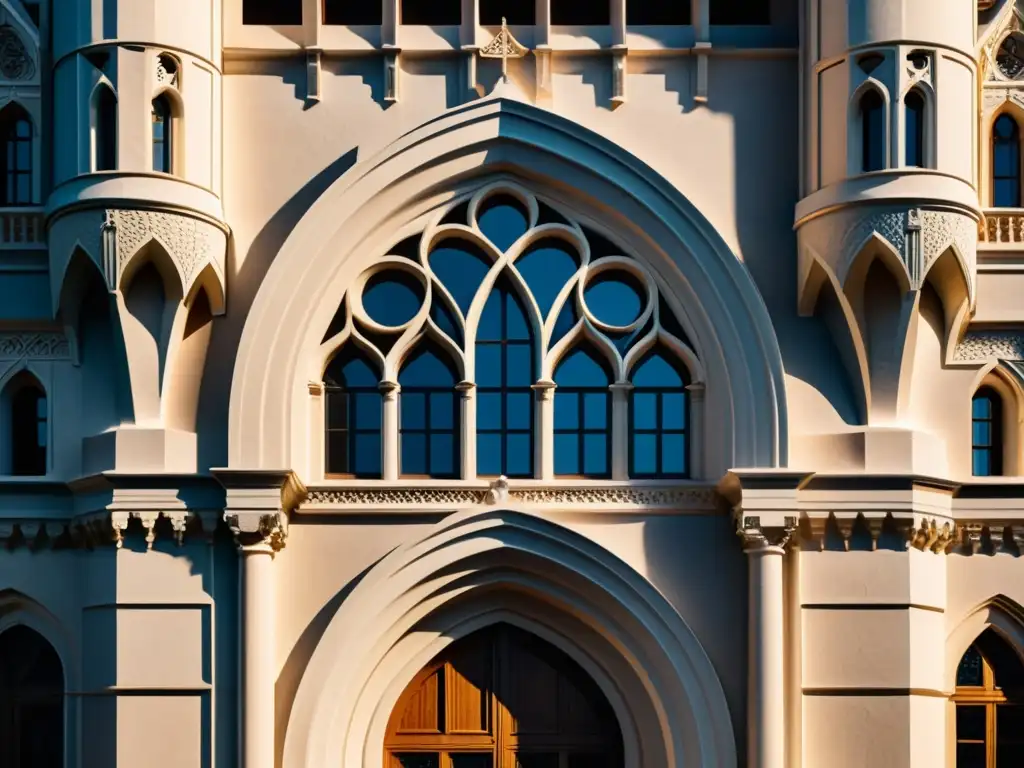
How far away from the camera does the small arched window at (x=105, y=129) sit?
19391mm

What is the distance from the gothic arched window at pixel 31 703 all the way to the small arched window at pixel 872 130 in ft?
32.5

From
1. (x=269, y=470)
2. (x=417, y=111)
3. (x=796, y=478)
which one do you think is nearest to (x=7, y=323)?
(x=269, y=470)

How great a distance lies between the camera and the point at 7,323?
20.1 metres

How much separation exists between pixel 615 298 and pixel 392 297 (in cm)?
237

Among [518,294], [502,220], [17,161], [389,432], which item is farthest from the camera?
[17,161]

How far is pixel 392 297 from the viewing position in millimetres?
20266

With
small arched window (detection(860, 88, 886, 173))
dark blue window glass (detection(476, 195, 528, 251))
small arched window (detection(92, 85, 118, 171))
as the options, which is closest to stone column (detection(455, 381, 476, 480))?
dark blue window glass (detection(476, 195, 528, 251))

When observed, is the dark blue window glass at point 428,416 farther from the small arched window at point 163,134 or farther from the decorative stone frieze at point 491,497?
the small arched window at point 163,134

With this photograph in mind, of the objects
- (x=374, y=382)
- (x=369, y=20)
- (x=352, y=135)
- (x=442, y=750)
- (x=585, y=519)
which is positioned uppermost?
(x=369, y=20)

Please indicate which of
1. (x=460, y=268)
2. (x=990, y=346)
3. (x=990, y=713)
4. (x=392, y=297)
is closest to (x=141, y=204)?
(x=392, y=297)

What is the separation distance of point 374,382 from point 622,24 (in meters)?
4.60

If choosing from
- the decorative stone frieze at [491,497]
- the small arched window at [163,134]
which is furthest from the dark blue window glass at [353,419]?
the small arched window at [163,134]

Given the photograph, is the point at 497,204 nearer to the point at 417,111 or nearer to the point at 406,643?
the point at 417,111

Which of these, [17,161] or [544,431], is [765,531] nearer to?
[544,431]
